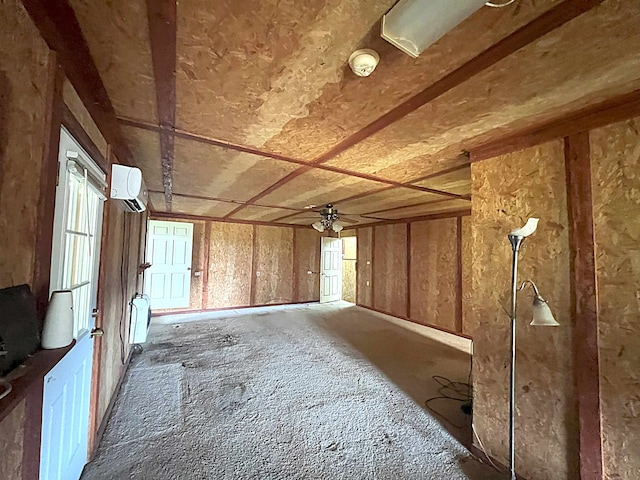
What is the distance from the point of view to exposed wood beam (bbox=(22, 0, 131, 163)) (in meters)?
0.84

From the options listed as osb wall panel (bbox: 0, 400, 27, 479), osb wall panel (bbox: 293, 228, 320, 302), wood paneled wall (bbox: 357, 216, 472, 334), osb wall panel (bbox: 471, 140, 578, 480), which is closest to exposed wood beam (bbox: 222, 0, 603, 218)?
osb wall panel (bbox: 471, 140, 578, 480)

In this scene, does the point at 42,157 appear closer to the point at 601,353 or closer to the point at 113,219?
the point at 113,219

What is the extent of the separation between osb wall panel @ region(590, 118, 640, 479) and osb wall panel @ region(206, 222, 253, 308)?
234 inches

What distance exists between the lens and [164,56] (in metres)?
1.04

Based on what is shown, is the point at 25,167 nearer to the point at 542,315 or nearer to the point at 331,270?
the point at 542,315

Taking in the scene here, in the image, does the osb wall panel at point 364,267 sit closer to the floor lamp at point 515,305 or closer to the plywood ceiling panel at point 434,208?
the plywood ceiling panel at point 434,208

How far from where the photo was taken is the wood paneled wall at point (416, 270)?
4699 millimetres

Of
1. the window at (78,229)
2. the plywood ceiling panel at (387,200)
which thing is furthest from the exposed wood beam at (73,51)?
the plywood ceiling panel at (387,200)

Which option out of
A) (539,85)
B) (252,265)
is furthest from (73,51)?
(252,265)

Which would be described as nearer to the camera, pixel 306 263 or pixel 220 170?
pixel 220 170

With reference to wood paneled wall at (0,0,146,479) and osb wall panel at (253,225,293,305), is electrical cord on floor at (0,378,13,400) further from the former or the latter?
osb wall panel at (253,225,293,305)

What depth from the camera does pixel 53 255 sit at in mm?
1109

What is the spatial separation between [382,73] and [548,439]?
2123 mm

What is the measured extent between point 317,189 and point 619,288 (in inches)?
102
